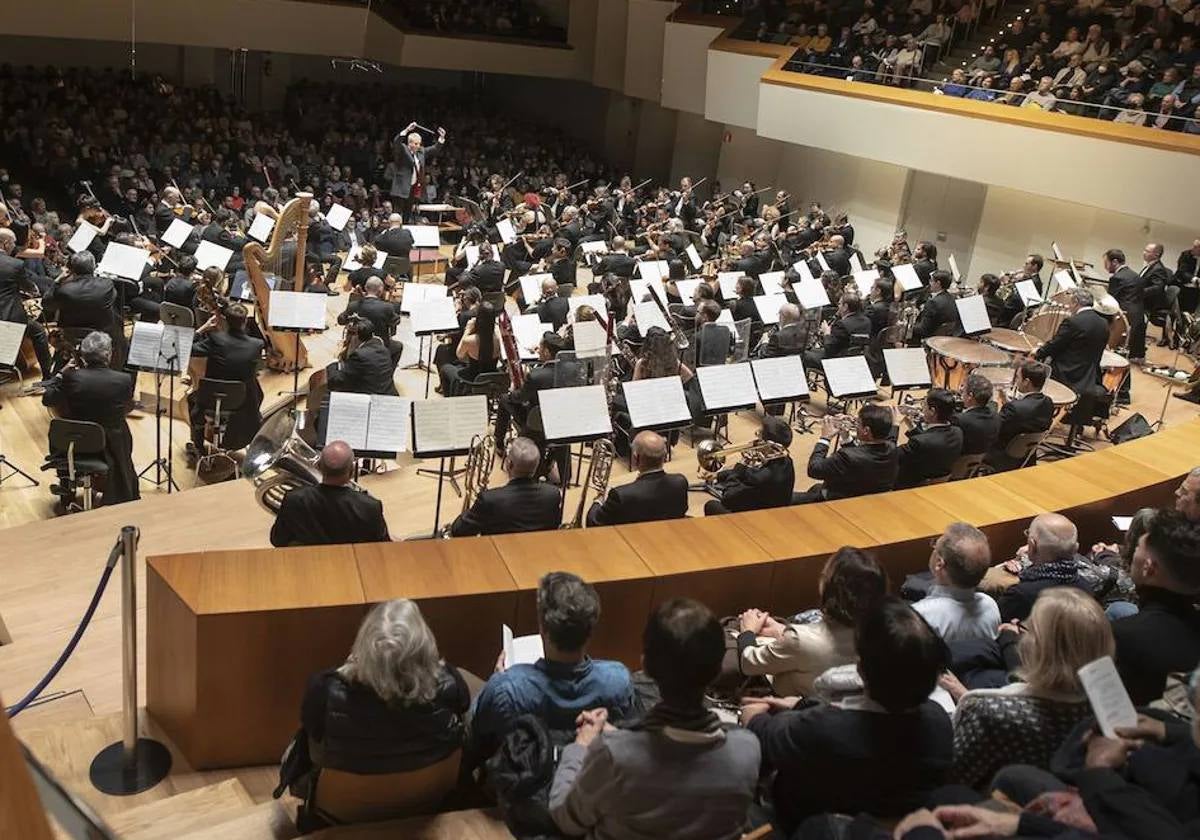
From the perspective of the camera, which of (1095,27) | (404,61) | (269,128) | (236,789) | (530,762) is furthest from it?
(404,61)

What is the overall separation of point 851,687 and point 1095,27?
14.6 metres

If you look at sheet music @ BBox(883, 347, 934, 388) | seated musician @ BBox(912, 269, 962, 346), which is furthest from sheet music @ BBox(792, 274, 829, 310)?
sheet music @ BBox(883, 347, 934, 388)

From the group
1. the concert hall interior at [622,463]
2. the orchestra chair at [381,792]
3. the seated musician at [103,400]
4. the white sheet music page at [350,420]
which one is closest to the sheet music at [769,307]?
the concert hall interior at [622,463]

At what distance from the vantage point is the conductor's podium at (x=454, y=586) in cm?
375

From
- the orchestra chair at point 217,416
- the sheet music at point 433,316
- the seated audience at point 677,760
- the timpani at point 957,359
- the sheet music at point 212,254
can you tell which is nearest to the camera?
the seated audience at point 677,760

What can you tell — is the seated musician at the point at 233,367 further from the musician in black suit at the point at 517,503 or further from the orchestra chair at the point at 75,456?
the musician in black suit at the point at 517,503

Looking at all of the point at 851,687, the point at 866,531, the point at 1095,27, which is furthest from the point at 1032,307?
the point at 851,687

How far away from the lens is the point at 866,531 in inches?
194

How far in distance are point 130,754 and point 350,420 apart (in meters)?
2.38

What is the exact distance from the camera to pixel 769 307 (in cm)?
995

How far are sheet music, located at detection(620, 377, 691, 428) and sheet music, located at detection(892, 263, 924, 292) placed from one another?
220 inches

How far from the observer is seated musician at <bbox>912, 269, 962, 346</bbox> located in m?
10.0

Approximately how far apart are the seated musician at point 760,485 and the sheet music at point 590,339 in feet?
8.75

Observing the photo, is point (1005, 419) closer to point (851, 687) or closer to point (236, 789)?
point (851, 687)
